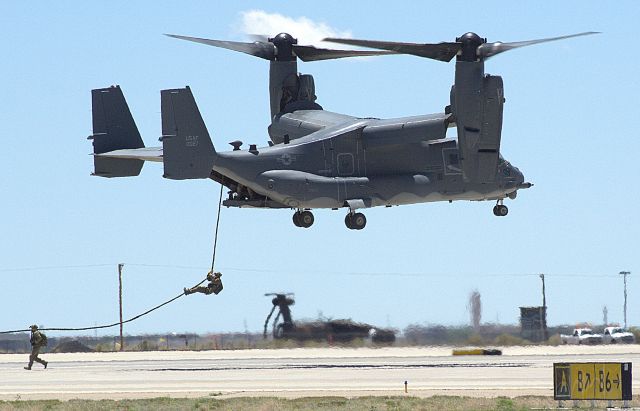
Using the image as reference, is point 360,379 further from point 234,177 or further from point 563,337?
point 563,337

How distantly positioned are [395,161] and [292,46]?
506 inches

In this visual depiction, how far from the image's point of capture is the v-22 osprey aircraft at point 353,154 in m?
57.8

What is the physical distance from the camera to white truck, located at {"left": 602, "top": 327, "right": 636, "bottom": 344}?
81.4 metres

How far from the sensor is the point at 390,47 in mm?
58938

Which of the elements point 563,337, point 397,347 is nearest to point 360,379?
point 397,347

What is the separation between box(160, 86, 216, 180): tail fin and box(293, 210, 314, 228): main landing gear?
7.70 metres


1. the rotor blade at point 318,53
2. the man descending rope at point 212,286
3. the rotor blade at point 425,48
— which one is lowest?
the man descending rope at point 212,286

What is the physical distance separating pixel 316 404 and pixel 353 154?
27.4m

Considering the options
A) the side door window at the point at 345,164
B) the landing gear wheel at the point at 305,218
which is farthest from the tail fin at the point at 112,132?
the side door window at the point at 345,164

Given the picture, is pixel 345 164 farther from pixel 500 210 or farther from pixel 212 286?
pixel 212 286

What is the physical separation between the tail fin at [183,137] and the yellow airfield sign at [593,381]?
81.0 feet

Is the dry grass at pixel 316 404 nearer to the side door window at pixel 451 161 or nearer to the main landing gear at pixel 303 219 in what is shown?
the main landing gear at pixel 303 219

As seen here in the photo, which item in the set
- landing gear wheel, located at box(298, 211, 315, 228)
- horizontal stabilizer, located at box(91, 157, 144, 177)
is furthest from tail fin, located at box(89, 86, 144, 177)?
landing gear wheel, located at box(298, 211, 315, 228)

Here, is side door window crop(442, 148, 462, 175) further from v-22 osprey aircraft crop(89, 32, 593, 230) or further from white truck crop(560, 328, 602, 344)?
white truck crop(560, 328, 602, 344)
